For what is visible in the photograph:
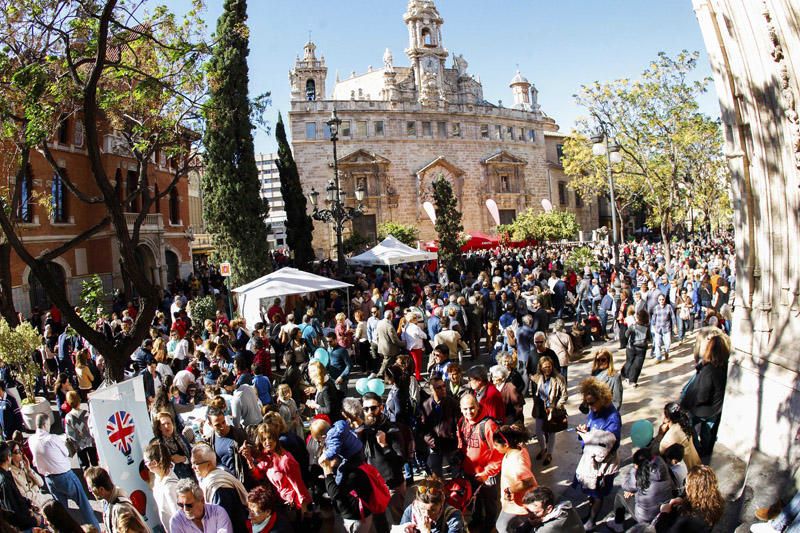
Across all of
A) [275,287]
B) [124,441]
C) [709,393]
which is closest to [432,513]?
[124,441]

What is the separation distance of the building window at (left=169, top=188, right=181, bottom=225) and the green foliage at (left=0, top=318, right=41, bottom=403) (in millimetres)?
19451

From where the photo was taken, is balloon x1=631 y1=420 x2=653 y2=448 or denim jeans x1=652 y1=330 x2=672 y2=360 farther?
denim jeans x1=652 y1=330 x2=672 y2=360

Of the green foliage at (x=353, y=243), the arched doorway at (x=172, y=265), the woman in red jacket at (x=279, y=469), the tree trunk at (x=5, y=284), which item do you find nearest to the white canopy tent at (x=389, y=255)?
the tree trunk at (x=5, y=284)

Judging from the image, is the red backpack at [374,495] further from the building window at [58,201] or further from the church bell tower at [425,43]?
the church bell tower at [425,43]

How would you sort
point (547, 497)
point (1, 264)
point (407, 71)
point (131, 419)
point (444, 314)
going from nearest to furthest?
1. point (547, 497)
2. point (131, 419)
3. point (444, 314)
4. point (1, 264)
5. point (407, 71)

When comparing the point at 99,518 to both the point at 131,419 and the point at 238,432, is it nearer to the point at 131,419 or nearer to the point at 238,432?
the point at 131,419

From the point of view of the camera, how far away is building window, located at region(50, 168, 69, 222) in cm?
2050

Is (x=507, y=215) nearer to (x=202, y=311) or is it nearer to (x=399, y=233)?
(x=399, y=233)

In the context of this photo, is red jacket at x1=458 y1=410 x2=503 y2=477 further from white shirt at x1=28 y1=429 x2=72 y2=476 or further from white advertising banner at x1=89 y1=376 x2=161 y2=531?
white shirt at x1=28 y1=429 x2=72 y2=476

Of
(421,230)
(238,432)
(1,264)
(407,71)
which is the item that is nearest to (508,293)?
(238,432)

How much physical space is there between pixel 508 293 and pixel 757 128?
22.6 feet

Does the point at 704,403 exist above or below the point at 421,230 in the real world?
below

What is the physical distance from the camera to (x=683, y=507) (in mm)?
3580

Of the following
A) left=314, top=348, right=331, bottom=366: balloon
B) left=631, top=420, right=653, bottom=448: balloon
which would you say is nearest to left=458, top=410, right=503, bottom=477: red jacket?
left=631, top=420, right=653, bottom=448: balloon
